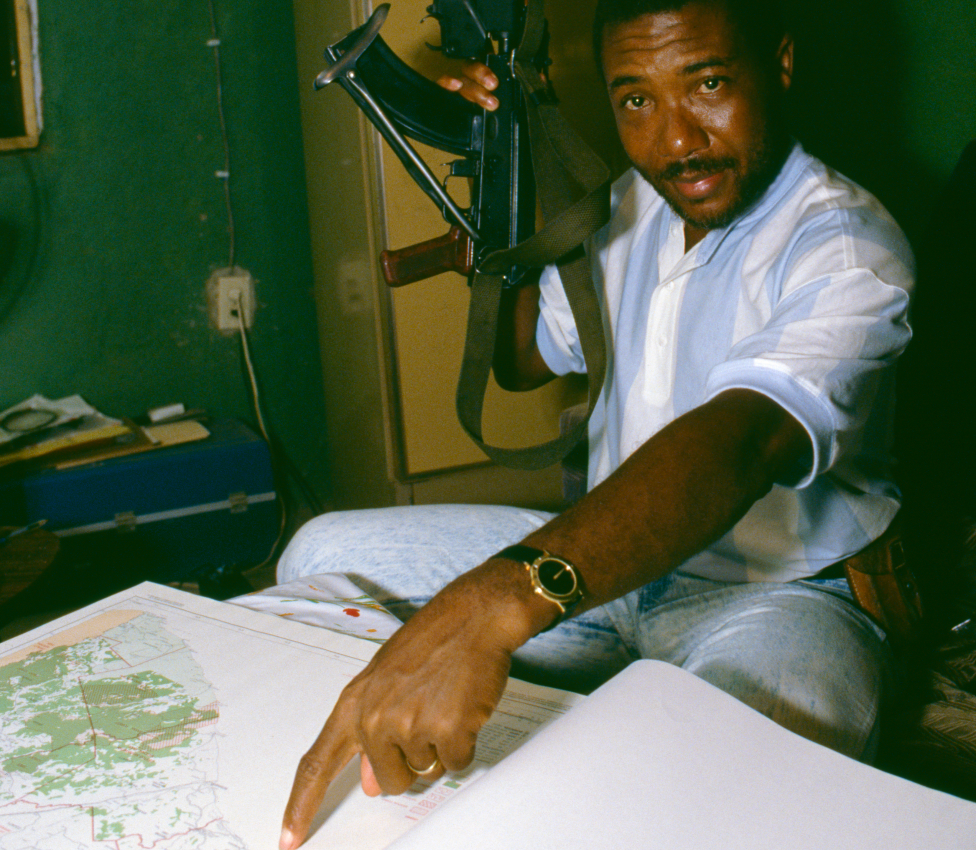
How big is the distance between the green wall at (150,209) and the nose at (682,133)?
56.7 inches

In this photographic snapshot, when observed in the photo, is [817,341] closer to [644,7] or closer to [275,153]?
[644,7]

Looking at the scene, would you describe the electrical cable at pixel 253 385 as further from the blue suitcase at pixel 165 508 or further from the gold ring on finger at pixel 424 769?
the gold ring on finger at pixel 424 769

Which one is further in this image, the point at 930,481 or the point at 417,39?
the point at 417,39

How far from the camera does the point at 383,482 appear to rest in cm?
182

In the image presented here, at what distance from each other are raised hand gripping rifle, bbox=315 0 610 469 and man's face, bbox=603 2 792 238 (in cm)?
10

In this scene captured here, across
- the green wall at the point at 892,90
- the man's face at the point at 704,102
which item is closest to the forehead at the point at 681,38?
the man's face at the point at 704,102

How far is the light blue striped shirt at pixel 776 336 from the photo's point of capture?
24.5 inches

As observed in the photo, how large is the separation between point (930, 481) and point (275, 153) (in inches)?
69.9

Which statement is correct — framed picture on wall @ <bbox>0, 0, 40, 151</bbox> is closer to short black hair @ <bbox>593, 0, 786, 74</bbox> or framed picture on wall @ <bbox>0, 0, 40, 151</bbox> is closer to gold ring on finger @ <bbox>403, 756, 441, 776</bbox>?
short black hair @ <bbox>593, 0, 786, 74</bbox>

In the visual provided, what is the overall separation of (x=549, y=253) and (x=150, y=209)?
148cm

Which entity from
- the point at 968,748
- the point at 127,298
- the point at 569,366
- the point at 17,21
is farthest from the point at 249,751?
the point at 17,21

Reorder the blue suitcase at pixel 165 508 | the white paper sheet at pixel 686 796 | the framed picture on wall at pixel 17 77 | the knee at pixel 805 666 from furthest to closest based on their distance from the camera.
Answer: the framed picture on wall at pixel 17 77 < the blue suitcase at pixel 165 508 < the knee at pixel 805 666 < the white paper sheet at pixel 686 796

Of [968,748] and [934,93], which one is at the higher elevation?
[934,93]

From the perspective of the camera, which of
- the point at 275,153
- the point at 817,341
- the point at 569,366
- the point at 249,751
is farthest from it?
the point at 275,153
